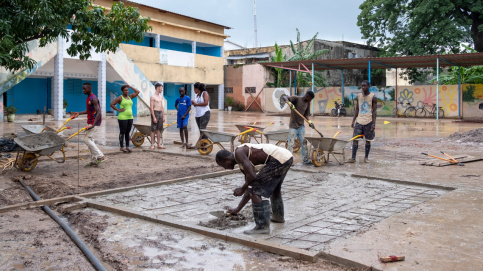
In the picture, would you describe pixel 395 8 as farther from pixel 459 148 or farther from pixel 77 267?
pixel 77 267

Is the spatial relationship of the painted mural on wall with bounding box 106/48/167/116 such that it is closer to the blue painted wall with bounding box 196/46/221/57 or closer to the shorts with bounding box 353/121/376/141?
the blue painted wall with bounding box 196/46/221/57

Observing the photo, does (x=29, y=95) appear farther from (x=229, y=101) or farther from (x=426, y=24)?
(x=426, y=24)

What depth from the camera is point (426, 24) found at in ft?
103

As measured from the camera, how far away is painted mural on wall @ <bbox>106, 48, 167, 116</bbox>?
26.6m

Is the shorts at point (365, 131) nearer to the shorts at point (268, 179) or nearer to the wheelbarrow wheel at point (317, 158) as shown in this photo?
the wheelbarrow wheel at point (317, 158)

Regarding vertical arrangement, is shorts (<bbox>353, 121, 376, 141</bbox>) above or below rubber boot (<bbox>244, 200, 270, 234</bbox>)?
above

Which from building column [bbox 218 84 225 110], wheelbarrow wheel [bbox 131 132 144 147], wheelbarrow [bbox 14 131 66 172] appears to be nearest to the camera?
wheelbarrow [bbox 14 131 66 172]

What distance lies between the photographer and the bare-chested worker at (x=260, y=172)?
4797mm

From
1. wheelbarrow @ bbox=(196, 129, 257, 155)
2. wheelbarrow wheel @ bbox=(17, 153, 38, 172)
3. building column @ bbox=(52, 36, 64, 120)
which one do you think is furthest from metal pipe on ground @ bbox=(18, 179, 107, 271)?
building column @ bbox=(52, 36, 64, 120)

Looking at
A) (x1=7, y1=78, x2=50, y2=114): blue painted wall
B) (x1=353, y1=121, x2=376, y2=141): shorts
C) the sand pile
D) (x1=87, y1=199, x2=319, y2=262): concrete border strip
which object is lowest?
(x1=87, y1=199, x2=319, y2=262): concrete border strip

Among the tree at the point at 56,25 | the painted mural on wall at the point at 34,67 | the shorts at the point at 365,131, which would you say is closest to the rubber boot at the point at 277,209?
the tree at the point at 56,25

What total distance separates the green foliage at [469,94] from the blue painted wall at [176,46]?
20194 mm

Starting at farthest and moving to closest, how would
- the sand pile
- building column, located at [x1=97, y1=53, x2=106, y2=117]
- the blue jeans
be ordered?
building column, located at [x1=97, y1=53, x2=106, y2=117]
the sand pile
the blue jeans

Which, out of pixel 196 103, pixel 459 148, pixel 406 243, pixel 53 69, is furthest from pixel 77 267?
pixel 53 69
